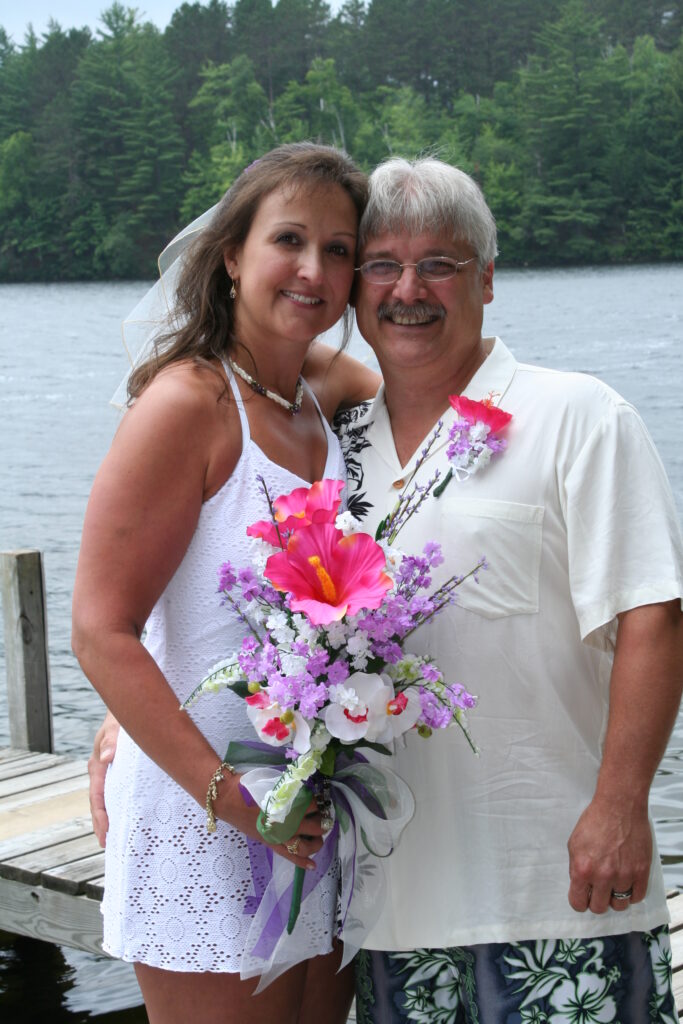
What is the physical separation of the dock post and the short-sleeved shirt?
367 centimetres

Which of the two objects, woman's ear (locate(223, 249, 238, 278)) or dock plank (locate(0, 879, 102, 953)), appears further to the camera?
dock plank (locate(0, 879, 102, 953))

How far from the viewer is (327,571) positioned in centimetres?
190

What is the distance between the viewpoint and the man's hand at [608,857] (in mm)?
2180

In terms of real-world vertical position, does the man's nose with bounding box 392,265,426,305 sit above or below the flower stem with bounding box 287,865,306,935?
above

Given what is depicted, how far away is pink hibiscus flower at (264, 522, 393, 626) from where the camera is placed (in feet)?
6.06

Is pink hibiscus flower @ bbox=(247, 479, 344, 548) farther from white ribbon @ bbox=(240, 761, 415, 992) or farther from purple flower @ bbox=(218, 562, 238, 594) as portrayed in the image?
white ribbon @ bbox=(240, 761, 415, 992)

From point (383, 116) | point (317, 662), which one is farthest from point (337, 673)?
point (383, 116)

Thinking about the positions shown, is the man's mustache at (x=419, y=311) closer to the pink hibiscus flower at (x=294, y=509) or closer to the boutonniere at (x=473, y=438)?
the boutonniere at (x=473, y=438)

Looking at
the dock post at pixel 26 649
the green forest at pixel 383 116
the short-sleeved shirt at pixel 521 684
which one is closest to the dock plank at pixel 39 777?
the dock post at pixel 26 649

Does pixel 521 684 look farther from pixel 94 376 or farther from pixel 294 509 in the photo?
pixel 94 376

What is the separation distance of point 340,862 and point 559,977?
0.45 meters

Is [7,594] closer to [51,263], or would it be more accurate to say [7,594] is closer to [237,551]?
[237,551]

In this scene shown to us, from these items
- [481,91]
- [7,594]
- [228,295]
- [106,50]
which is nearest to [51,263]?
[106,50]

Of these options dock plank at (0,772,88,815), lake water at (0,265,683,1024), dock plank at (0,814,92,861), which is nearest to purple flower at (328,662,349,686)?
dock plank at (0,814,92,861)
